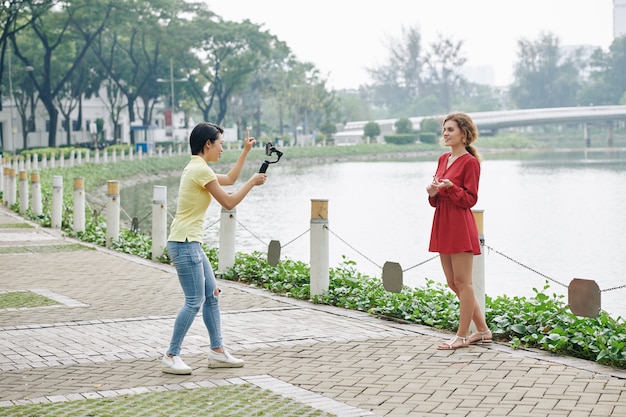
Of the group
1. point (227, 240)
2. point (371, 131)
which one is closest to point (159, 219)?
point (227, 240)

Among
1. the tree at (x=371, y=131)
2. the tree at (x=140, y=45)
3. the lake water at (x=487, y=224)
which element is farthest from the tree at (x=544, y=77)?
the lake water at (x=487, y=224)

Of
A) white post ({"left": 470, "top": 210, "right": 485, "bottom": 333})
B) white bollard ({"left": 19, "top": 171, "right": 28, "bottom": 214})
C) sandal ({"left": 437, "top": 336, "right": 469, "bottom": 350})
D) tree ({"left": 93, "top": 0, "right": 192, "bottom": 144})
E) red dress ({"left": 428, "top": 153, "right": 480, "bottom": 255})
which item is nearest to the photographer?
red dress ({"left": 428, "top": 153, "right": 480, "bottom": 255})

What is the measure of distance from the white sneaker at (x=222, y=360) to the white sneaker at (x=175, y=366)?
0.23 meters

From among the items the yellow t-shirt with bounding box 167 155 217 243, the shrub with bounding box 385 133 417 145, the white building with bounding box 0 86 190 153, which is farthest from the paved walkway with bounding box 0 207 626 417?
the shrub with bounding box 385 133 417 145

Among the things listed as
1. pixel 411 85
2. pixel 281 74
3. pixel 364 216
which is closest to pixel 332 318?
pixel 364 216

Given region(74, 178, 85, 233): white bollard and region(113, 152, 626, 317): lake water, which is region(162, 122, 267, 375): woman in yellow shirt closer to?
region(113, 152, 626, 317): lake water

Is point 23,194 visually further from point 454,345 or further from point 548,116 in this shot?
point 548,116

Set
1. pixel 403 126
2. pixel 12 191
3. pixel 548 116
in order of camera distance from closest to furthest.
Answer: pixel 12 191, pixel 548 116, pixel 403 126

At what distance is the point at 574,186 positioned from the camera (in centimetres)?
4128

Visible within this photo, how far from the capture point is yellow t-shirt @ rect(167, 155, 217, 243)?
22.6 feet

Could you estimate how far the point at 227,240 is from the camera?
12227 millimetres

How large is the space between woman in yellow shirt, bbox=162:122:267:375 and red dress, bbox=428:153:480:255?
1532mm

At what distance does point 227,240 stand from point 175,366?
5389 mm

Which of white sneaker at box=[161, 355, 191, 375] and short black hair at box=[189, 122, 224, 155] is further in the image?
short black hair at box=[189, 122, 224, 155]
